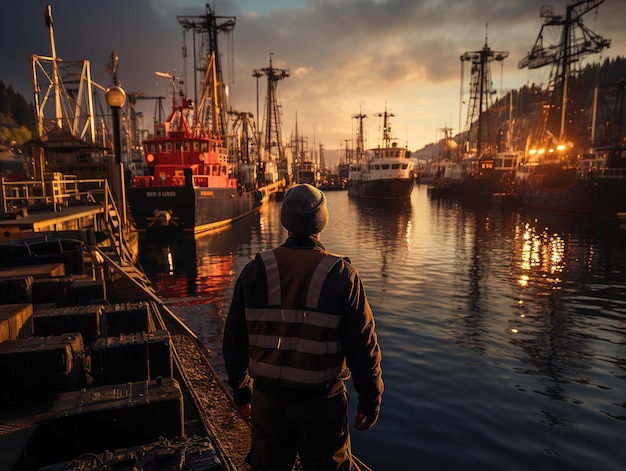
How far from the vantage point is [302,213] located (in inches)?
104

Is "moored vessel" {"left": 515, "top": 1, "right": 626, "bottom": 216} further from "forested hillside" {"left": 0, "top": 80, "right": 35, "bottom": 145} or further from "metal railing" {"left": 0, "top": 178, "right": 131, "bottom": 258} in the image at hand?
"forested hillside" {"left": 0, "top": 80, "right": 35, "bottom": 145}

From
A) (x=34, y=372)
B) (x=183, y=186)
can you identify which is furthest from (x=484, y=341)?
(x=183, y=186)

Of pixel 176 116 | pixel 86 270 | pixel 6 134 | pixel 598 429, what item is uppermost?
pixel 6 134

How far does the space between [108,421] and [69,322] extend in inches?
95.5

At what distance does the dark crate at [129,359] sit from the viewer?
4336 mm

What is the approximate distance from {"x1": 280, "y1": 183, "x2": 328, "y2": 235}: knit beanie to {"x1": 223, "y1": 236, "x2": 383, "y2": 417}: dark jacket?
0.07 metres

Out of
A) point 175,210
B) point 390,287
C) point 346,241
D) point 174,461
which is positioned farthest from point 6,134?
point 174,461

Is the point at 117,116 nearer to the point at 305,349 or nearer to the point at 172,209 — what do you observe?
the point at 172,209

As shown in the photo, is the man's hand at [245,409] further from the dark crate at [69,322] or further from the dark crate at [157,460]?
the dark crate at [69,322]

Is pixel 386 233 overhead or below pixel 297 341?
below

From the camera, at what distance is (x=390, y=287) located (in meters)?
14.0

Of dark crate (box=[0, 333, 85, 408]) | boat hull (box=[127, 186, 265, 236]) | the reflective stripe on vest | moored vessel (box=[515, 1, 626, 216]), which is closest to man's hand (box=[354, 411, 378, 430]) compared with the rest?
the reflective stripe on vest

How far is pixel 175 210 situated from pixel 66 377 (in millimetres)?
22892

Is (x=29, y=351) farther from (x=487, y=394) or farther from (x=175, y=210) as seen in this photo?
(x=175, y=210)
